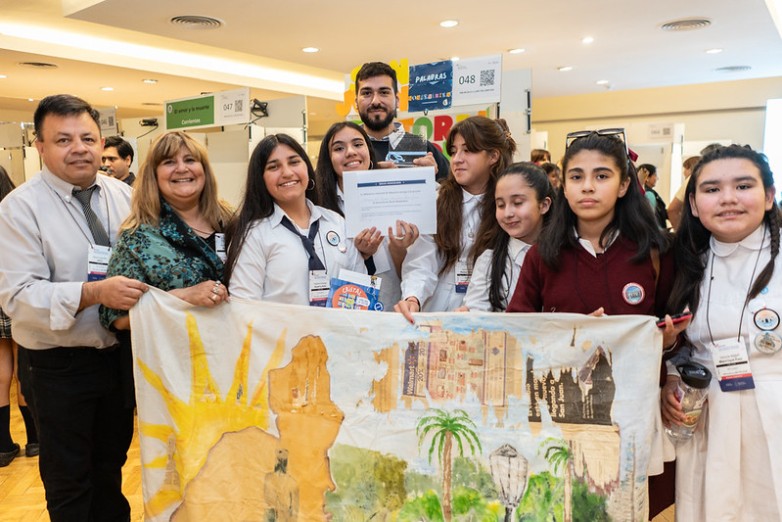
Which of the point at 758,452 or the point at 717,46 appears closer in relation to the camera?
the point at 758,452

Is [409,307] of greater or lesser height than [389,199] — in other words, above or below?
below

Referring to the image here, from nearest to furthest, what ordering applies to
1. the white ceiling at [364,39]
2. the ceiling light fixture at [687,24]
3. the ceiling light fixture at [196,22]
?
the white ceiling at [364,39] < the ceiling light fixture at [196,22] < the ceiling light fixture at [687,24]

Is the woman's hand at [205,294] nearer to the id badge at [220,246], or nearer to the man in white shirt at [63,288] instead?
the id badge at [220,246]

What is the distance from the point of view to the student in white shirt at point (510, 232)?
213 cm

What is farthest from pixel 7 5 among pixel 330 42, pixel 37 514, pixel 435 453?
pixel 435 453

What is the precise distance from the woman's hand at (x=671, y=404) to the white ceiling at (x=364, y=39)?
4981mm

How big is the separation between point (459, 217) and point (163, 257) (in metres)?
1.13

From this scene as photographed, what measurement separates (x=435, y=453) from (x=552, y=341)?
1.57ft

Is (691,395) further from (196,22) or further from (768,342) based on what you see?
(196,22)

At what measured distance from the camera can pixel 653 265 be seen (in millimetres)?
1795

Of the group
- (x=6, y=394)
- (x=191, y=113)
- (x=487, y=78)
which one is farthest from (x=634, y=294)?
(x=191, y=113)

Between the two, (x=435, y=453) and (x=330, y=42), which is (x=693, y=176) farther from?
(x=330, y=42)

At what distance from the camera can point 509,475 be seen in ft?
5.62

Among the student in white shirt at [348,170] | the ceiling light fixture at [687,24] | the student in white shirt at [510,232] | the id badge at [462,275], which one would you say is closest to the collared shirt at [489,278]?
the student in white shirt at [510,232]
